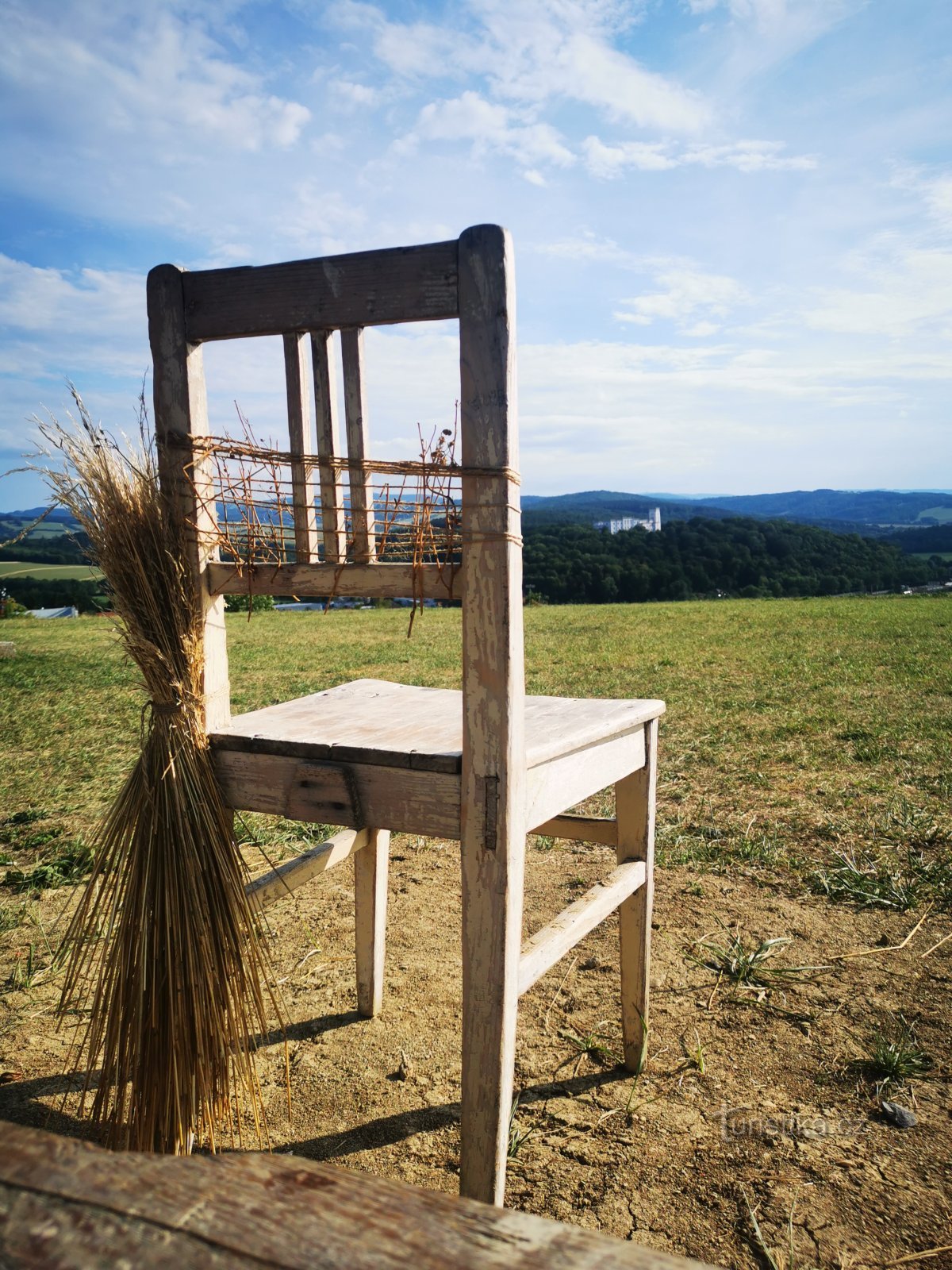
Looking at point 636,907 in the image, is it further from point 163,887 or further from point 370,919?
point 163,887

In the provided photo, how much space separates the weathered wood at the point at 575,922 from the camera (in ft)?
6.61

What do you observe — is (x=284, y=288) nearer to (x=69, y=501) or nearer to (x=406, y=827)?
(x=69, y=501)

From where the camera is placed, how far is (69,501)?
6.19ft

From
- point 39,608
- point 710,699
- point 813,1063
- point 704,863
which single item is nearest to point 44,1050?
point 813,1063

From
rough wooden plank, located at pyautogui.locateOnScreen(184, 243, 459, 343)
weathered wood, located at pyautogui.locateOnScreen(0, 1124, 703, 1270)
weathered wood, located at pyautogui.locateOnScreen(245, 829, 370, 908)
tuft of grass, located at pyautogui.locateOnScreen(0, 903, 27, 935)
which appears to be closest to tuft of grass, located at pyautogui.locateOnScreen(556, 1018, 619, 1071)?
weathered wood, located at pyautogui.locateOnScreen(245, 829, 370, 908)

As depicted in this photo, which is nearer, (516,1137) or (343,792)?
(343,792)

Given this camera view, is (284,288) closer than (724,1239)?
Yes

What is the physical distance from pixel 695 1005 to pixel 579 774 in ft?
4.35

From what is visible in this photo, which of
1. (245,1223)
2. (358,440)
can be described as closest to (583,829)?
(358,440)

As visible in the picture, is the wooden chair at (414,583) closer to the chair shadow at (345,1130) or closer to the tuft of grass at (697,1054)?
the chair shadow at (345,1130)

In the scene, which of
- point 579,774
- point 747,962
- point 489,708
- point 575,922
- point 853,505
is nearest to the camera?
point 489,708

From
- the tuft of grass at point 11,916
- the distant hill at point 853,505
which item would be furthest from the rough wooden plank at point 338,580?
the distant hill at point 853,505

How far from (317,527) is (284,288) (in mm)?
464

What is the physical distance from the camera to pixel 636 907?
264cm
